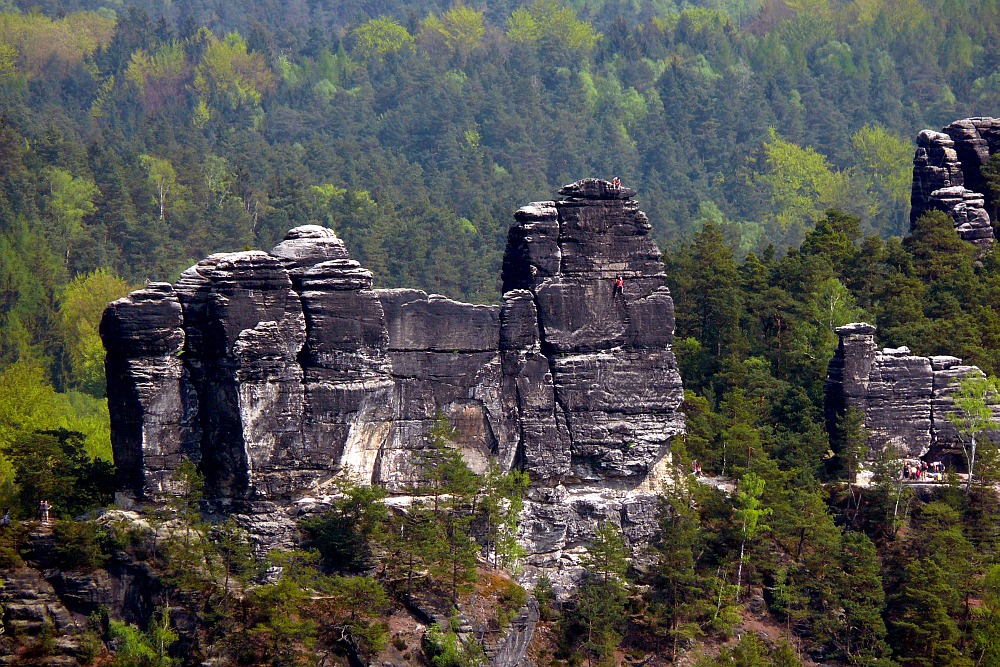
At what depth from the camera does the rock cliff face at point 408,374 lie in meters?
56.9

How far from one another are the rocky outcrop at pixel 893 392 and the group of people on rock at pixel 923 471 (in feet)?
1.14

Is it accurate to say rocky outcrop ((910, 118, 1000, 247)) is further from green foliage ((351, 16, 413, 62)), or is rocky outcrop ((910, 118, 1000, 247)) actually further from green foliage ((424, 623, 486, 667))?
green foliage ((351, 16, 413, 62))

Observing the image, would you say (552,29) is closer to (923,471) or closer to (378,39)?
(378,39)

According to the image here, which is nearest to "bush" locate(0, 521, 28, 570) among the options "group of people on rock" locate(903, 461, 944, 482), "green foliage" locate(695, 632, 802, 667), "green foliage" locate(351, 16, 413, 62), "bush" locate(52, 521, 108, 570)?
"bush" locate(52, 521, 108, 570)

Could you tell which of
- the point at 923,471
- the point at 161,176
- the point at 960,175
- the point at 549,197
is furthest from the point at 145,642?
→ the point at 549,197

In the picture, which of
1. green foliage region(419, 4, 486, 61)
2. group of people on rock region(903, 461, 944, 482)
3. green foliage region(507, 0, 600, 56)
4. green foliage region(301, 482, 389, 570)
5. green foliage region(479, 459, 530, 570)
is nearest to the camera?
green foliage region(301, 482, 389, 570)

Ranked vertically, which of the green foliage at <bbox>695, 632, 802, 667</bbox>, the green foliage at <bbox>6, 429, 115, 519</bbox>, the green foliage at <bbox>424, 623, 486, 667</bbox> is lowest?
the green foliage at <bbox>695, 632, 802, 667</bbox>

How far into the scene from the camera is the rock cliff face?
187 feet

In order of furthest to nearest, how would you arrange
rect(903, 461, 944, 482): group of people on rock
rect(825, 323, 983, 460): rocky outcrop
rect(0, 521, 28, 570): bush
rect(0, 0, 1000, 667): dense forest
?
rect(903, 461, 944, 482): group of people on rock → rect(825, 323, 983, 460): rocky outcrop → rect(0, 0, 1000, 667): dense forest → rect(0, 521, 28, 570): bush

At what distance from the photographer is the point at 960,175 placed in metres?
79.1

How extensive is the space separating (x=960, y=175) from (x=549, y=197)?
211 ft

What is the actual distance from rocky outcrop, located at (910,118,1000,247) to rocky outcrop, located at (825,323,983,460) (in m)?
13.0

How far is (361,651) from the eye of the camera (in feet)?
181

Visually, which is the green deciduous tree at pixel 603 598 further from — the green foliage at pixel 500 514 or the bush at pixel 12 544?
the bush at pixel 12 544
